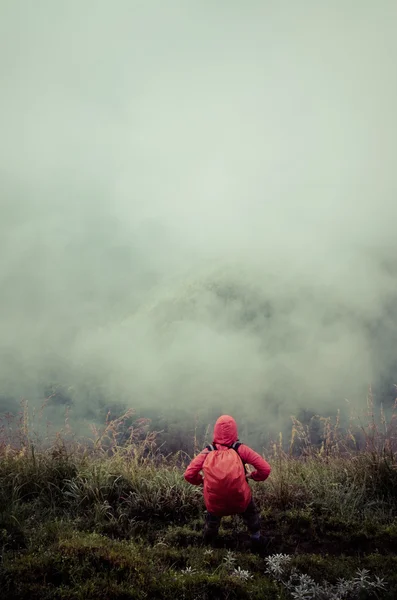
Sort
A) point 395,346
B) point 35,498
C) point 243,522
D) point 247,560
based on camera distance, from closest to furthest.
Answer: point 247,560, point 243,522, point 35,498, point 395,346

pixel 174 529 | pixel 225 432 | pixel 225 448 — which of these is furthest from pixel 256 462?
pixel 174 529

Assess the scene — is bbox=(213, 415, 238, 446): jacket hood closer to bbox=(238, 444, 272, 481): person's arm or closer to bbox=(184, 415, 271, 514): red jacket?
bbox=(184, 415, 271, 514): red jacket

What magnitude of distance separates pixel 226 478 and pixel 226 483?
0.06 meters

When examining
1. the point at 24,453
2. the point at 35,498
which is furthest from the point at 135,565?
the point at 24,453

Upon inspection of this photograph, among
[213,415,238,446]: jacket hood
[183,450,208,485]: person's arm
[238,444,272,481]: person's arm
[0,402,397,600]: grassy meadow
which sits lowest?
[0,402,397,600]: grassy meadow

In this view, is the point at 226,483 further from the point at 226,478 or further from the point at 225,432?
the point at 225,432

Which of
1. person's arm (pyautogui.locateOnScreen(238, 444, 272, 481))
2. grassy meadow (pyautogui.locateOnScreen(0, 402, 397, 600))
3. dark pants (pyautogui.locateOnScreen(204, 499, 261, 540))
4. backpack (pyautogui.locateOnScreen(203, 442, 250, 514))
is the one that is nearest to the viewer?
grassy meadow (pyautogui.locateOnScreen(0, 402, 397, 600))

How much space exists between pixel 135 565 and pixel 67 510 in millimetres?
2277

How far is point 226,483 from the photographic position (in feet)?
17.1

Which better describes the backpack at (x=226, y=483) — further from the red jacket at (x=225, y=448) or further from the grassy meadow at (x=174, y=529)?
the grassy meadow at (x=174, y=529)

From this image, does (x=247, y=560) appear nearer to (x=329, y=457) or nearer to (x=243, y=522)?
(x=243, y=522)

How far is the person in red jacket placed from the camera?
5.24m

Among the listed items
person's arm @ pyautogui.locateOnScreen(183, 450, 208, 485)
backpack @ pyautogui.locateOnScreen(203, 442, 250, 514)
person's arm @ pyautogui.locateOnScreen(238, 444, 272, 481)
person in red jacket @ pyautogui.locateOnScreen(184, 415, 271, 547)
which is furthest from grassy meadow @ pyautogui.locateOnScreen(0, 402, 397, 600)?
person's arm @ pyautogui.locateOnScreen(238, 444, 272, 481)

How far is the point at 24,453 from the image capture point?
7.36 m
